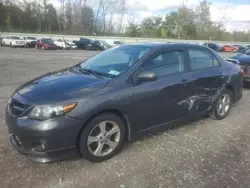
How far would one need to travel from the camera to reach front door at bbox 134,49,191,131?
12.4 feet

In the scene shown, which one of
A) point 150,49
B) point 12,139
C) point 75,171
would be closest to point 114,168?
point 75,171

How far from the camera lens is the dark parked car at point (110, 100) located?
3.10 meters

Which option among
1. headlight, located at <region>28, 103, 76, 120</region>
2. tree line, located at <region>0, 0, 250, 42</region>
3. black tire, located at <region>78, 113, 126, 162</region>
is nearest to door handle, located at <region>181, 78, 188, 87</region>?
black tire, located at <region>78, 113, 126, 162</region>

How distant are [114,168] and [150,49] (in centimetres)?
186

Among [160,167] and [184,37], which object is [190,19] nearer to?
[184,37]

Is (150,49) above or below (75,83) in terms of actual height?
above

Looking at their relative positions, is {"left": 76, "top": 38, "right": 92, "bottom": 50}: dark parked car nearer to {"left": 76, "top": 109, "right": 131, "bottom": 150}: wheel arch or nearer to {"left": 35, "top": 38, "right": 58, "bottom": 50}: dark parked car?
{"left": 35, "top": 38, "right": 58, "bottom": 50}: dark parked car

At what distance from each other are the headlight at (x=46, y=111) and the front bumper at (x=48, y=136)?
0.16 ft

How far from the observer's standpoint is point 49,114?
3.04 metres

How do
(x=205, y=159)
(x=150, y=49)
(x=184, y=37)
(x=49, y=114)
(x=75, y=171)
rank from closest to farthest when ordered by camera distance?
(x=49, y=114) → (x=75, y=171) → (x=205, y=159) → (x=150, y=49) → (x=184, y=37)

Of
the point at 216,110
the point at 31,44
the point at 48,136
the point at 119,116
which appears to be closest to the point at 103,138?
the point at 119,116

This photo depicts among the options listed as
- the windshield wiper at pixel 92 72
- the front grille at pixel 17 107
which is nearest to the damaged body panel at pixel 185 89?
the windshield wiper at pixel 92 72

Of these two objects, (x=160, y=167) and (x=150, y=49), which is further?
(x=150, y=49)

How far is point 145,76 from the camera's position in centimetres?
363
